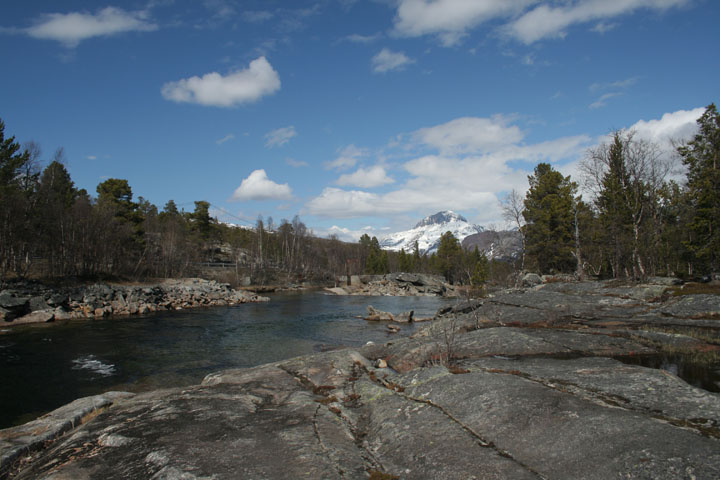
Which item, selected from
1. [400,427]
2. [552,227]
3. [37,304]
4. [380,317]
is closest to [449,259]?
[552,227]

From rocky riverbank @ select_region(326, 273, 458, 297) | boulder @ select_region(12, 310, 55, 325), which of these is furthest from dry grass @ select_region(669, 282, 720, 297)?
rocky riverbank @ select_region(326, 273, 458, 297)

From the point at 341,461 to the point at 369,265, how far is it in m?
120

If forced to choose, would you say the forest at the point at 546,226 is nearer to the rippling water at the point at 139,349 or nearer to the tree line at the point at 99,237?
the tree line at the point at 99,237

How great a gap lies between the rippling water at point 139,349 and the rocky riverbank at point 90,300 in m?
2.61

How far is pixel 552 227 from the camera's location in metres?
48.6

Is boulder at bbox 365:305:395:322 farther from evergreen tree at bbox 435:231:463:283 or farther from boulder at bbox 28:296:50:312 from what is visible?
evergreen tree at bbox 435:231:463:283

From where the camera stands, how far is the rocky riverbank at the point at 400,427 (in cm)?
443

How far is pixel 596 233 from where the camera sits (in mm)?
37031

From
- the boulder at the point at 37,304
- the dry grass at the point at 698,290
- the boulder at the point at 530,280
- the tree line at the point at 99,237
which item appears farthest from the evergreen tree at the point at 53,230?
the dry grass at the point at 698,290

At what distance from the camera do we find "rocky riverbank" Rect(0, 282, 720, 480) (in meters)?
4.43

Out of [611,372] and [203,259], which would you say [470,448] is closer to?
[611,372]

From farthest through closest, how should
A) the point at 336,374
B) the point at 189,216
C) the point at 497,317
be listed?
the point at 189,216
the point at 497,317
the point at 336,374

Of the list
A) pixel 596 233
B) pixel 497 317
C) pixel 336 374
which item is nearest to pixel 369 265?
pixel 596 233

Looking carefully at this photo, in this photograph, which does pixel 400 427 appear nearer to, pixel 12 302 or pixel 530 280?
pixel 12 302
